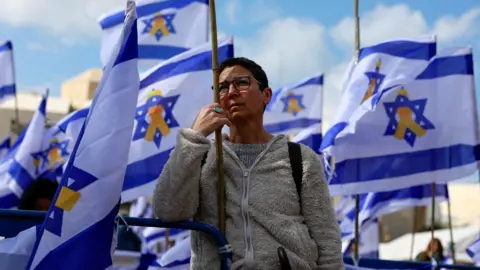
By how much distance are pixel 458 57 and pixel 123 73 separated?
18.7 ft

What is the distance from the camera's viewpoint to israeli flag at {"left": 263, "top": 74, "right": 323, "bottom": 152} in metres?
14.1

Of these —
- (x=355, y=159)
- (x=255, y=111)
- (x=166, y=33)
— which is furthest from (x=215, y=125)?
(x=166, y=33)

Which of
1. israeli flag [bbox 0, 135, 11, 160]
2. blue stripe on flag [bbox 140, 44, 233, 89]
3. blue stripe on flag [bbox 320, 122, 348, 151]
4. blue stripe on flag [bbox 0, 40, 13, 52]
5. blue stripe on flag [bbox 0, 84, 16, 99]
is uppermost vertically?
blue stripe on flag [bbox 0, 40, 13, 52]

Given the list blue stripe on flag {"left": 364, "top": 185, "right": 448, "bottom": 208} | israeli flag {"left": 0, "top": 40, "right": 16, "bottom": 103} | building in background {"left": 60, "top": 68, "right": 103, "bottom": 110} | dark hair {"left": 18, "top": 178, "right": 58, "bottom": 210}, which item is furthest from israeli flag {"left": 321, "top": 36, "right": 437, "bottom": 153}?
building in background {"left": 60, "top": 68, "right": 103, "bottom": 110}

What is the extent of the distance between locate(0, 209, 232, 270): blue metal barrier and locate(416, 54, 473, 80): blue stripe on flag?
5.43m

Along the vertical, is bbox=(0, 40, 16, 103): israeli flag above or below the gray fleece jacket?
above

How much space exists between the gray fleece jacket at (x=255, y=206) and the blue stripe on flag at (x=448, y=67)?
204 inches

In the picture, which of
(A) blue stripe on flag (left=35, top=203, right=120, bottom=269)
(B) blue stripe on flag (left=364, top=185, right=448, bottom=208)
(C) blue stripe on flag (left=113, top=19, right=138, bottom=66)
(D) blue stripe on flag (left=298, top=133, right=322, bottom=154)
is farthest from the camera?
(D) blue stripe on flag (left=298, top=133, right=322, bottom=154)

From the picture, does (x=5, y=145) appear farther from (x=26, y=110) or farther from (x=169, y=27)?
(x=26, y=110)

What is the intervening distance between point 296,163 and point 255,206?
0.29m

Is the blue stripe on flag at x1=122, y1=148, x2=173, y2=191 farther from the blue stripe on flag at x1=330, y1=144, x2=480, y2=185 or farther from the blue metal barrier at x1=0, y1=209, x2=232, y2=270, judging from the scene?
the blue metal barrier at x1=0, y1=209, x2=232, y2=270

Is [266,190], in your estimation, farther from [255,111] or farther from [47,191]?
[47,191]

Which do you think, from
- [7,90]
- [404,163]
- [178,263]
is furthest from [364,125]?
[7,90]

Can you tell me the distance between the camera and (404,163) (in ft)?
26.8
